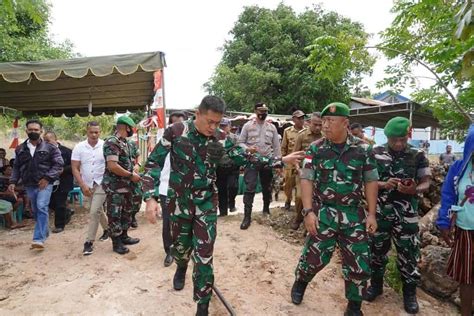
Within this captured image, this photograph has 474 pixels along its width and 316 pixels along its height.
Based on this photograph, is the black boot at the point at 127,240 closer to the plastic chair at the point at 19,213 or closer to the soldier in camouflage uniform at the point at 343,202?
the soldier in camouflage uniform at the point at 343,202

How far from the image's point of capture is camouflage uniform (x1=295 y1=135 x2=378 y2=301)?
2977mm

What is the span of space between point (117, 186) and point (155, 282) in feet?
4.75

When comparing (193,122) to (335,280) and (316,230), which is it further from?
(335,280)

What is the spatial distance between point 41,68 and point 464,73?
19.3ft

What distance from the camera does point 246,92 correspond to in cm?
2028

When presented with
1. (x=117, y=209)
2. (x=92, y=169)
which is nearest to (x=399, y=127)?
(x=117, y=209)

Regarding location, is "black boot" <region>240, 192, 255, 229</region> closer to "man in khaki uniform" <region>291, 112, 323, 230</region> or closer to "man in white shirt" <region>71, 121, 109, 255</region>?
"man in khaki uniform" <region>291, 112, 323, 230</region>

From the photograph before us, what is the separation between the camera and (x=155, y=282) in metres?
3.80

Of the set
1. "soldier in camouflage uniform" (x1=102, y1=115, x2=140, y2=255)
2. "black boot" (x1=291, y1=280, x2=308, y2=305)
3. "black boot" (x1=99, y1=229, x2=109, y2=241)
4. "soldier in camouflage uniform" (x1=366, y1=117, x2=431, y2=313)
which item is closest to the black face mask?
"soldier in camouflage uniform" (x1=102, y1=115, x2=140, y2=255)

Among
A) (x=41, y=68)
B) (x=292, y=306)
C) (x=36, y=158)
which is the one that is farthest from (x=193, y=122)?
(x=41, y=68)

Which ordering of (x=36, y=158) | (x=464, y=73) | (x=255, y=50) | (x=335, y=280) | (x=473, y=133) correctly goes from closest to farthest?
(x=464, y=73), (x=473, y=133), (x=335, y=280), (x=36, y=158), (x=255, y=50)

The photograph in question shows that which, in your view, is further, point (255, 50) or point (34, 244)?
point (255, 50)

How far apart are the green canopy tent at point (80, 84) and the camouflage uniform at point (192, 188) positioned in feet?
9.43

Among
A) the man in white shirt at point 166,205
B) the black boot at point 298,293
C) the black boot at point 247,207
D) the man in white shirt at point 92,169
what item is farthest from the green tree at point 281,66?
the black boot at point 298,293
